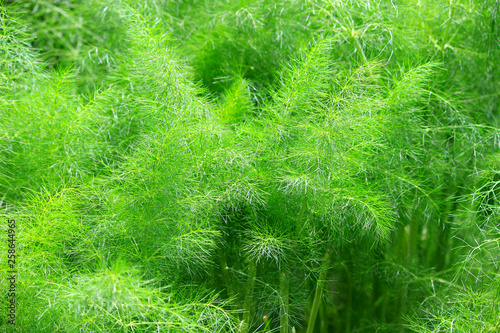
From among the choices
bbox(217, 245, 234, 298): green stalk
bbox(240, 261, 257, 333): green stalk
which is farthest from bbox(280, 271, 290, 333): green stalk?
bbox(217, 245, 234, 298): green stalk

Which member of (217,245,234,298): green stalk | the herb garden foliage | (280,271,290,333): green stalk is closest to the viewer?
the herb garden foliage

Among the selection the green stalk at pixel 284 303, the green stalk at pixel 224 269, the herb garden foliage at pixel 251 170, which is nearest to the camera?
the herb garden foliage at pixel 251 170

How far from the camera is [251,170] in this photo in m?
2.18

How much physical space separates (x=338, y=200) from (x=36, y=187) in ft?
4.72

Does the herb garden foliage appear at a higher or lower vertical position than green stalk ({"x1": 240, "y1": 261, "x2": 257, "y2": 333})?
higher

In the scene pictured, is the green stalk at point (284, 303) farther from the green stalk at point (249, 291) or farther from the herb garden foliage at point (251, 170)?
the green stalk at point (249, 291)

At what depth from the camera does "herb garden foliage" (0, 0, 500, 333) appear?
2023 mm

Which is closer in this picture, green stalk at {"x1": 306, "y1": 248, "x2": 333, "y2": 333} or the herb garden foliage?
the herb garden foliage

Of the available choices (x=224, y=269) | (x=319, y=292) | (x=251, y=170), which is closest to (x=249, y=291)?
(x=224, y=269)

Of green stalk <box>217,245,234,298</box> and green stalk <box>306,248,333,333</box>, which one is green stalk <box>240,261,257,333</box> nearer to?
green stalk <box>217,245,234,298</box>

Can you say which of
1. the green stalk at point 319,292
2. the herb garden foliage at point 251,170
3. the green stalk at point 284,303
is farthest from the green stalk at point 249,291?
the green stalk at point 319,292

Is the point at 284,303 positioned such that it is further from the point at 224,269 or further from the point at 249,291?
the point at 224,269

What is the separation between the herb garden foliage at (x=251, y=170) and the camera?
2023mm

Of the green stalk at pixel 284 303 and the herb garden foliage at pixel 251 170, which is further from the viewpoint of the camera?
the green stalk at pixel 284 303
